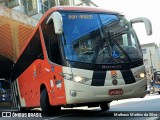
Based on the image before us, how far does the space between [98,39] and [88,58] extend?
2.23 ft

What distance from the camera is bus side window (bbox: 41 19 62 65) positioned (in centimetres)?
973

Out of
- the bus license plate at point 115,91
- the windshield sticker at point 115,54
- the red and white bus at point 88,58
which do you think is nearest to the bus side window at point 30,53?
the red and white bus at point 88,58

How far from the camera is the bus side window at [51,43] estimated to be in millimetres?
9727

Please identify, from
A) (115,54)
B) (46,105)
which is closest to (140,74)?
(115,54)

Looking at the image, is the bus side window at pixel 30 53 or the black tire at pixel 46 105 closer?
the black tire at pixel 46 105

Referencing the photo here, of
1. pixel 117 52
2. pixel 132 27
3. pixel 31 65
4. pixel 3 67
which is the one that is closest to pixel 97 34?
pixel 117 52

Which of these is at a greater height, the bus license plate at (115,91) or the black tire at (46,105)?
the bus license plate at (115,91)

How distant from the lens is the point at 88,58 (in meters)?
9.27

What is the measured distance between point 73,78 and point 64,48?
870mm

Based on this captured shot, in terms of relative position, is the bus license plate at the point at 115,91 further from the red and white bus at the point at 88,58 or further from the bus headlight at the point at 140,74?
the bus headlight at the point at 140,74

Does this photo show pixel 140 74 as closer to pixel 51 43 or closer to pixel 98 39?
pixel 98 39

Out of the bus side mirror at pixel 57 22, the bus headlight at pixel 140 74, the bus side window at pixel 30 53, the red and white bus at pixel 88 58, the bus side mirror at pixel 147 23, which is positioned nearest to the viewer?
the bus side mirror at pixel 57 22

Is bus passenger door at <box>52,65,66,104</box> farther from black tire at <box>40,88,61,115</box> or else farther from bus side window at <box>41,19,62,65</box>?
black tire at <box>40,88,61,115</box>

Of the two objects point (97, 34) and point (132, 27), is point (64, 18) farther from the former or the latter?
point (132, 27)
